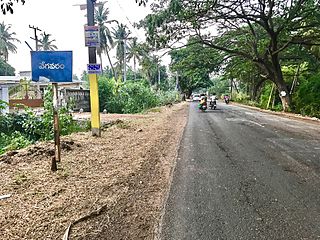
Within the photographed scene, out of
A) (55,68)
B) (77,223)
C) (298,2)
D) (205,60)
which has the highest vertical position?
(298,2)

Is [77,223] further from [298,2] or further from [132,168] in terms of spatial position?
[298,2]

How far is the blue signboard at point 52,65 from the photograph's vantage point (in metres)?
5.64

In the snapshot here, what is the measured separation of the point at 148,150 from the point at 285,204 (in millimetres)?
4260

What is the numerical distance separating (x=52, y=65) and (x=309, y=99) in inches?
731

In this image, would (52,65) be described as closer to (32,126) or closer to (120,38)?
(32,126)

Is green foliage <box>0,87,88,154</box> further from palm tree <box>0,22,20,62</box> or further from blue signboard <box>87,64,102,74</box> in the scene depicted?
palm tree <box>0,22,20,62</box>

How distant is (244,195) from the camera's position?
433 cm

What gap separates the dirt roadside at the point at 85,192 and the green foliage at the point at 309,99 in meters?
14.0

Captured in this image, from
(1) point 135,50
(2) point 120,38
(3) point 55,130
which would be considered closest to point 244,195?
(3) point 55,130

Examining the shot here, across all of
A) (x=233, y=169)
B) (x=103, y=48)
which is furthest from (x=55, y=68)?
(x=103, y=48)

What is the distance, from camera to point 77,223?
3.49m

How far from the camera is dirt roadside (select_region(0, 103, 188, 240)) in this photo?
3369 mm

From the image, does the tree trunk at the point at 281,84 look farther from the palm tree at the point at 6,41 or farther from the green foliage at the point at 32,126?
the palm tree at the point at 6,41

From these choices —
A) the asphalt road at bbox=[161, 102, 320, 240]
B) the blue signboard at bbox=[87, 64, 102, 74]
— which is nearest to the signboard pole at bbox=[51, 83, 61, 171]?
the asphalt road at bbox=[161, 102, 320, 240]
